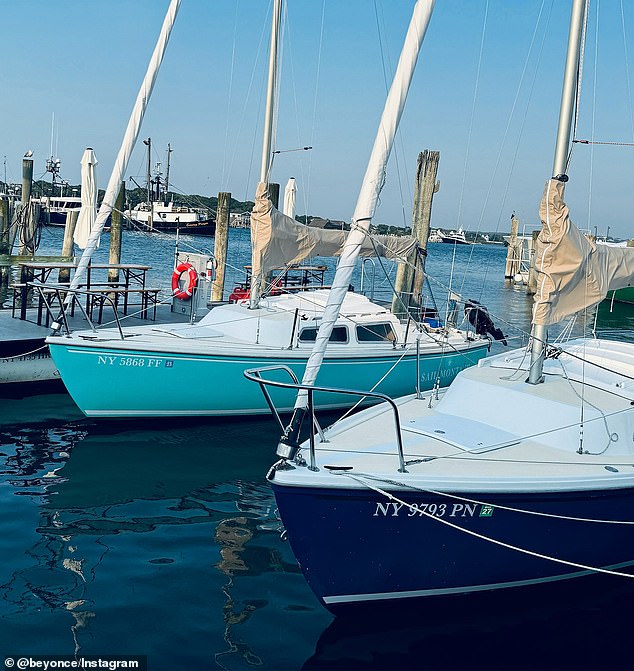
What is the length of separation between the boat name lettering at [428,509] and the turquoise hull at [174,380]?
578 cm

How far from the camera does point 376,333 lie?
1495 centimetres

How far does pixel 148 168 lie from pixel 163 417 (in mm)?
67045

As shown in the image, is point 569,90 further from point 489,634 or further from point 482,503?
point 489,634

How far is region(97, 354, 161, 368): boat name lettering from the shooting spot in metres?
12.7

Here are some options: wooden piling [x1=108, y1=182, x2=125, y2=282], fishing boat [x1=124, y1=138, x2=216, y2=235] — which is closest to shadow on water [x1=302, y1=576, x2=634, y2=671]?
wooden piling [x1=108, y1=182, x2=125, y2=282]

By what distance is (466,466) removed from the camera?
7414mm

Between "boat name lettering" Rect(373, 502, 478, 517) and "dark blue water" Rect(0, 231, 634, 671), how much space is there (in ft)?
1.36

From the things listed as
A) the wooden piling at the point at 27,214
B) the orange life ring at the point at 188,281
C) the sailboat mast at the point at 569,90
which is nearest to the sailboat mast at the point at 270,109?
the orange life ring at the point at 188,281

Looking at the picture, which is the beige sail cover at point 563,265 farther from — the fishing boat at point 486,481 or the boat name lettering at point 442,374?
the boat name lettering at point 442,374

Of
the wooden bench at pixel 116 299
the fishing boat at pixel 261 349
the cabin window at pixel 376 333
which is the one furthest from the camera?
the wooden bench at pixel 116 299

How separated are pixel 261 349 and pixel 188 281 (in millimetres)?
5312

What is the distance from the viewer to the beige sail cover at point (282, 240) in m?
14.3

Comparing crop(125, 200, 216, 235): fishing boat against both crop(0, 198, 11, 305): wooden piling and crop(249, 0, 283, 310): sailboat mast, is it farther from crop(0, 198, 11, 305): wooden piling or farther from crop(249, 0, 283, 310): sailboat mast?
crop(249, 0, 283, 310): sailboat mast

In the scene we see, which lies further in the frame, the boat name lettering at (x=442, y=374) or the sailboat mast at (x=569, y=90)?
the boat name lettering at (x=442, y=374)
